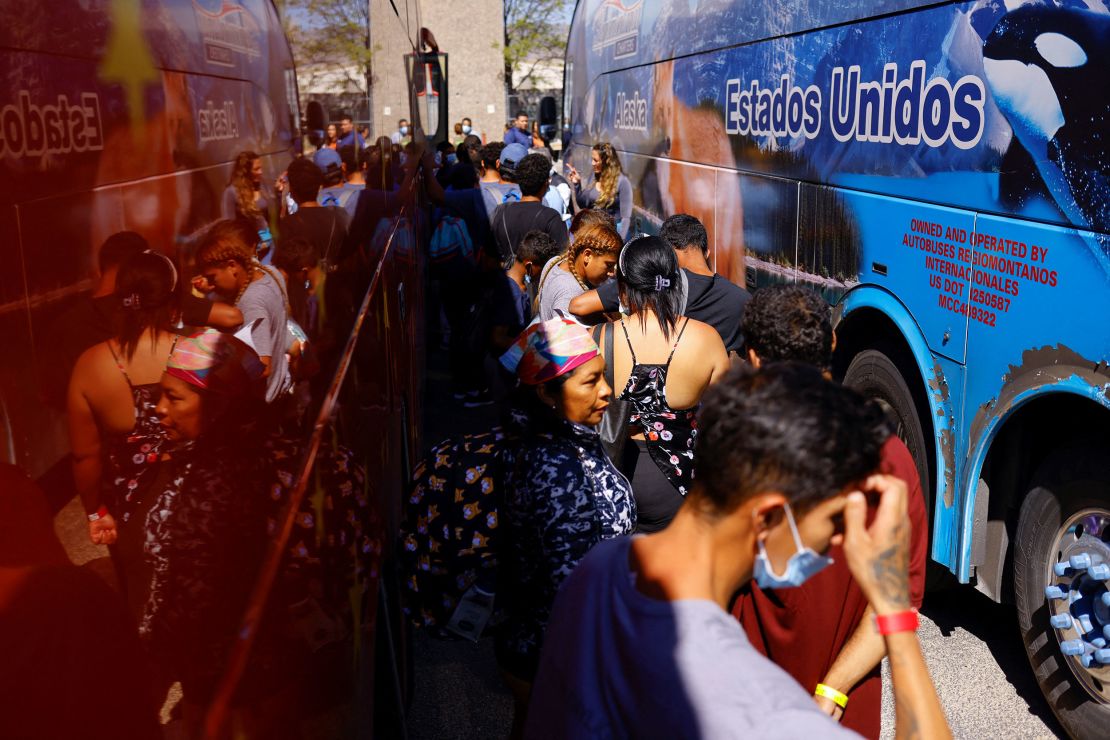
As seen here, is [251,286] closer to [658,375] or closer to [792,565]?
[792,565]

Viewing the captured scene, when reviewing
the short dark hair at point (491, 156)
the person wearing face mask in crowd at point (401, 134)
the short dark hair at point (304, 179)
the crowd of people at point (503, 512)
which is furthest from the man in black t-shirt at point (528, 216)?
the short dark hair at point (304, 179)

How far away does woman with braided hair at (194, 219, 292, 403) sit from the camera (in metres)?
1.47

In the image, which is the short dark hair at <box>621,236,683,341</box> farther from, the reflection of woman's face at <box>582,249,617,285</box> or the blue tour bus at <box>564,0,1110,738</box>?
the reflection of woman's face at <box>582,249,617,285</box>

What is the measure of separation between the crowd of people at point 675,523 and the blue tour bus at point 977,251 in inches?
30.9

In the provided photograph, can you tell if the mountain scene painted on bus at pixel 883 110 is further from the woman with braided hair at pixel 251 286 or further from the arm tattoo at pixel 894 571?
the woman with braided hair at pixel 251 286

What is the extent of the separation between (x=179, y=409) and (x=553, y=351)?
1696mm

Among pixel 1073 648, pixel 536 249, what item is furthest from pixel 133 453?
pixel 536 249

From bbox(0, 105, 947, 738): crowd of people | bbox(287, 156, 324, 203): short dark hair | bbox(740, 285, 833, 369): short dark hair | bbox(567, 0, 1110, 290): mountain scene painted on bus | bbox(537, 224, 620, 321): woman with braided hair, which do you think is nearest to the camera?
bbox(0, 105, 947, 738): crowd of people

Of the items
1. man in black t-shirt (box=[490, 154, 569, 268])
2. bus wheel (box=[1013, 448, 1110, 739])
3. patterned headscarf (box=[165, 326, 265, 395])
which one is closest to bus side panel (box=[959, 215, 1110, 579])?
bus wheel (box=[1013, 448, 1110, 739])

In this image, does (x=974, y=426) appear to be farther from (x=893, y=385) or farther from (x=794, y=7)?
(x=794, y=7)

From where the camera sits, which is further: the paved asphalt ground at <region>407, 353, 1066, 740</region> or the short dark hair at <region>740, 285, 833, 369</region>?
the paved asphalt ground at <region>407, 353, 1066, 740</region>

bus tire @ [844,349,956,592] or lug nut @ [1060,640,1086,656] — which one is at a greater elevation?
bus tire @ [844,349,956,592]

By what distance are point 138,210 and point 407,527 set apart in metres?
1.77

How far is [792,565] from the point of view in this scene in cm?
154
